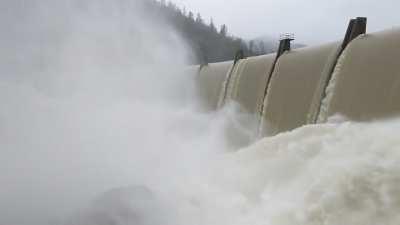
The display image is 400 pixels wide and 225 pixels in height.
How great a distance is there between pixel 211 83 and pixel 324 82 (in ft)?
29.2

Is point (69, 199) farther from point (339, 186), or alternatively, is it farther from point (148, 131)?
point (148, 131)

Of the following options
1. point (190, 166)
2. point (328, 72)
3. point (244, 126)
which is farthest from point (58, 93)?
point (328, 72)

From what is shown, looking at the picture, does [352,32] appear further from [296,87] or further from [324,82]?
[296,87]

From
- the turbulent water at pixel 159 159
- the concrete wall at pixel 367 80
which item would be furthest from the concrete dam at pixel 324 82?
the turbulent water at pixel 159 159

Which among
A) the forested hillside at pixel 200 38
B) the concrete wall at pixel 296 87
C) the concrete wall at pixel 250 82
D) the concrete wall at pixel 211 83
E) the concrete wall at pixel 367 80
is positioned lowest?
the forested hillside at pixel 200 38

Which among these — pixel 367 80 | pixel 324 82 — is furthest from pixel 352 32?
pixel 367 80

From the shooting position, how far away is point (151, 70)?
87.9ft

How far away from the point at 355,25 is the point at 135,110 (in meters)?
9.71

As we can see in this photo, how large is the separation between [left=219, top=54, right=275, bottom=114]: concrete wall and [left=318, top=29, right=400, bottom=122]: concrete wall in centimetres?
370

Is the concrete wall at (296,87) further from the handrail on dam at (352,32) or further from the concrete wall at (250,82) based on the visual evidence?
the concrete wall at (250,82)

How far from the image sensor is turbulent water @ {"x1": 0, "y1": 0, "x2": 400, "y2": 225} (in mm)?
7301

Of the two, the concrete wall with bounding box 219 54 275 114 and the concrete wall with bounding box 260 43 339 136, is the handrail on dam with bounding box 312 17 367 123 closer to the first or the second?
the concrete wall with bounding box 260 43 339 136

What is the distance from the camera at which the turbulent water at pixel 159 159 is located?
287 inches

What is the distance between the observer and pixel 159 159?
13141mm
